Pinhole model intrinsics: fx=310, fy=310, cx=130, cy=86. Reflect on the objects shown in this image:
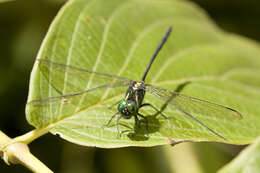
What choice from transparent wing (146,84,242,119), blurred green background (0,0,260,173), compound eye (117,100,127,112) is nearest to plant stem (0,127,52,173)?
compound eye (117,100,127,112)

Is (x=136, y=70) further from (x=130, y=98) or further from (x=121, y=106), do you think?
(x=121, y=106)

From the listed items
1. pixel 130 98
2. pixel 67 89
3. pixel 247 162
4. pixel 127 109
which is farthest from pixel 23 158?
pixel 247 162

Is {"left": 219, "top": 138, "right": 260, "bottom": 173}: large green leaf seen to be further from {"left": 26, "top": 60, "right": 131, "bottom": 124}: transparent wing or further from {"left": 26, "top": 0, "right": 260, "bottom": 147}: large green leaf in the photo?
{"left": 26, "top": 60, "right": 131, "bottom": 124}: transparent wing

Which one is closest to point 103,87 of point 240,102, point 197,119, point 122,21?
point 197,119

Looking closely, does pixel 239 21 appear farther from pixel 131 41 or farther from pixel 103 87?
pixel 103 87

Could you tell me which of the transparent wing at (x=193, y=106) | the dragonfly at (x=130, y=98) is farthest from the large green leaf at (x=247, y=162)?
the transparent wing at (x=193, y=106)

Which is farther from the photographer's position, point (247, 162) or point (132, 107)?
point (132, 107)
